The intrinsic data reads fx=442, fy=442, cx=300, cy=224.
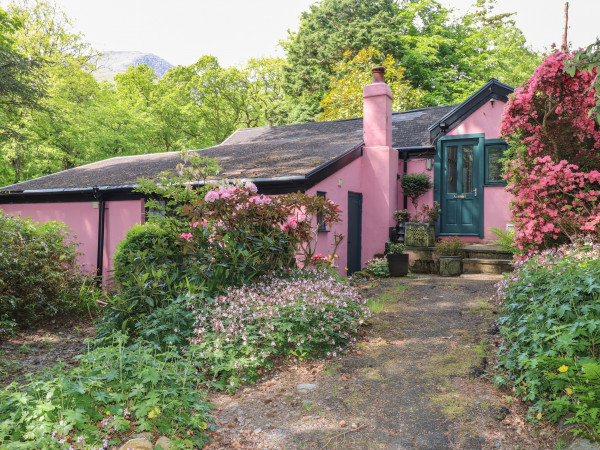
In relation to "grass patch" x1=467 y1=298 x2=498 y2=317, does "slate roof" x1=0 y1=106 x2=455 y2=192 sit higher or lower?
higher

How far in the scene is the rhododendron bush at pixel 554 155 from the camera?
→ 7.70 metres

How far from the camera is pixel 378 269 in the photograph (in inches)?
415

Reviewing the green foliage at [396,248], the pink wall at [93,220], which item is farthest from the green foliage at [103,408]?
the pink wall at [93,220]

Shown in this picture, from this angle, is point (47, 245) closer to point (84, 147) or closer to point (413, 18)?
point (84, 147)

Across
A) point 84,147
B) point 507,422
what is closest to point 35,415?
point 507,422

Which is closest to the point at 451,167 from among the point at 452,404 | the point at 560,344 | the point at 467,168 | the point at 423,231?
the point at 467,168

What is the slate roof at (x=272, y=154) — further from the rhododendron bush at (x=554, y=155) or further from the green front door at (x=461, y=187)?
the rhododendron bush at (x=554, y=155)

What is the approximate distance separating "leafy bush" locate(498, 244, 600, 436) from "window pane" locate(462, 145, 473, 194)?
7.21m

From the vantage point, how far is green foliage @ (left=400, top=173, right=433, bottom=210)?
12.2m

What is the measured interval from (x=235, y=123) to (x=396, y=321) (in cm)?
2669

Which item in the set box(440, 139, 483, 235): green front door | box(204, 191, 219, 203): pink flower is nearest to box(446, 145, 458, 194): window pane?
box(440, 139, 483, 235): green front door

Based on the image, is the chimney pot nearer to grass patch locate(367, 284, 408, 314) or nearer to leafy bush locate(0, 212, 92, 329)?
grass patch locate(367, 284, 408, 314)

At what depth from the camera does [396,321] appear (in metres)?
6.40

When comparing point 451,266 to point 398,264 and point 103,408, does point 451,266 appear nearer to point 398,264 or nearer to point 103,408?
point 398,264
